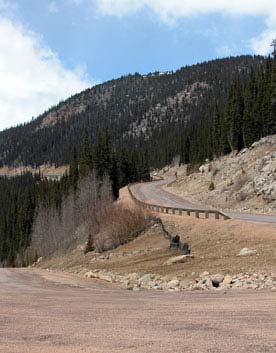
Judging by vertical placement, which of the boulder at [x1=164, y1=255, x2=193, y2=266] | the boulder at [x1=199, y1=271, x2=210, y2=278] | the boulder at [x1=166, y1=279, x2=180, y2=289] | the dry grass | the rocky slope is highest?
the rocky slope

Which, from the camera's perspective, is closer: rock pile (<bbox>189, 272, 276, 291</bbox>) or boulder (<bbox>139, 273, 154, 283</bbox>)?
rock pile (<bbox>189, 272, 276, 291</bbox>)

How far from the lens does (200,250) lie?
97.7 ft

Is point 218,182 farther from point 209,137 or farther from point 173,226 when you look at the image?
point 209,137

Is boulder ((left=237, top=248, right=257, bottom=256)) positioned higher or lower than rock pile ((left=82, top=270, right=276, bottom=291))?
higher

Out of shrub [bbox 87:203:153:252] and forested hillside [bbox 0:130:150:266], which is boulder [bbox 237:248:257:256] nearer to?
shrub [bbox 87:203:153:252]

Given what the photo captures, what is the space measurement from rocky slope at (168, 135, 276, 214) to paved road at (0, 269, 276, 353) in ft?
110

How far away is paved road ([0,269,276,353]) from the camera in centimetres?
957

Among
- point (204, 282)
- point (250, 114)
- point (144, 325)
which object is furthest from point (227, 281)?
point (250, 114)

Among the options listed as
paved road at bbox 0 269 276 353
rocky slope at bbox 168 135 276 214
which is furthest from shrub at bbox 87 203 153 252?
paved road at bbox 0 269 276 353

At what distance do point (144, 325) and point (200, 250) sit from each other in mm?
18320

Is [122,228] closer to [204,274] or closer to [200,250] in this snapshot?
[200,250]

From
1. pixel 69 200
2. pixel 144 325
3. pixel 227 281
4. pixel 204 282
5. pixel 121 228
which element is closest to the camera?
pixel 144 325

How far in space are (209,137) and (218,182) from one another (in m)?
44.2

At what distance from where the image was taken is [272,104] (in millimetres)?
78125
